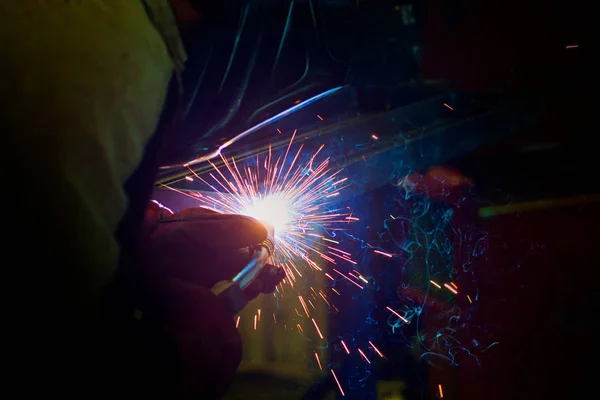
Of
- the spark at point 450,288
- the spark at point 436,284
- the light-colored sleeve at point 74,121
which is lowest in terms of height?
the spark at point 450,288

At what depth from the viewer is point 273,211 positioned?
1371mm

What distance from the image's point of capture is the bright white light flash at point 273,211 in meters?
1.33

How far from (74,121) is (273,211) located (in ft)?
2.79

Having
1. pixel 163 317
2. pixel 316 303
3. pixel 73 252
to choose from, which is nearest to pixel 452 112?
pixel 316 303

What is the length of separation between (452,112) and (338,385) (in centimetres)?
100

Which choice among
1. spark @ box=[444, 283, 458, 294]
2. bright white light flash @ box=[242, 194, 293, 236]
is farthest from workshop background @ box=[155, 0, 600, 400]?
bright white light flash @ box=[242, 194, 293, 236]

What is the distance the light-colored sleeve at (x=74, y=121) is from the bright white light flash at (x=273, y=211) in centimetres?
72

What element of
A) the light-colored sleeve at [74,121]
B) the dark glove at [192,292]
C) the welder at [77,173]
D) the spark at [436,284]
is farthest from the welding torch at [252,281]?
the spark at [436,284]

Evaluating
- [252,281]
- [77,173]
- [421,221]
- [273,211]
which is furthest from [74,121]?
[421,221]

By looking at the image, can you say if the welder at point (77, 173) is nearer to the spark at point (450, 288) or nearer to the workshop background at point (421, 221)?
the workshop background at point (421, 221)

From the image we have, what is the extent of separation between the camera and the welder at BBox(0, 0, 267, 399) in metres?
0.54

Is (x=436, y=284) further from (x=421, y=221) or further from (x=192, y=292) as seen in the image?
(x=192, y=292)

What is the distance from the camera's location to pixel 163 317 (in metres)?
0.82

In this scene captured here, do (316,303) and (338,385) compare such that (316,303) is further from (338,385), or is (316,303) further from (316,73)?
(316,73)
